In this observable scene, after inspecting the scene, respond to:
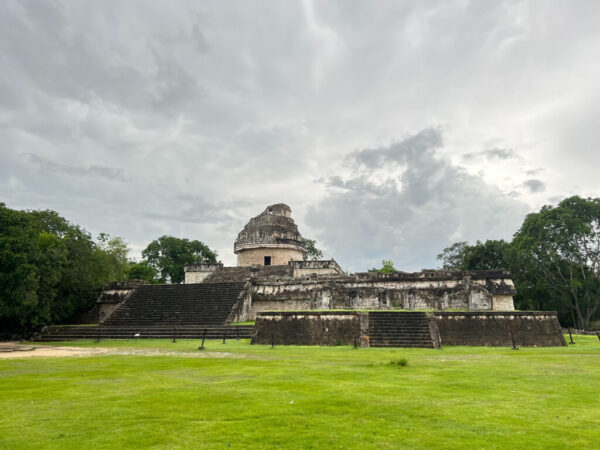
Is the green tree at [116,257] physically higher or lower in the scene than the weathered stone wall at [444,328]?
higher

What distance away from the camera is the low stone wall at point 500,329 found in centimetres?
1546

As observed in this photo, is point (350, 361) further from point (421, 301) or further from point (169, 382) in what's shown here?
point (421, 301)

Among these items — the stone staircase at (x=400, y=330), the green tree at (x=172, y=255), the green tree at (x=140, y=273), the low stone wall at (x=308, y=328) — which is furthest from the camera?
the green tree at (x=172, y=255)

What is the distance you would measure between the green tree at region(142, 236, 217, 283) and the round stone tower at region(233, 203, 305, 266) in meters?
13.9

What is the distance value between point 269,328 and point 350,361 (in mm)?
6808

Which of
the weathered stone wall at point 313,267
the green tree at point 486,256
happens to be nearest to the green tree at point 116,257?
the weathered stone wall at point 313,267

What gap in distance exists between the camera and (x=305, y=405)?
5.69 meters

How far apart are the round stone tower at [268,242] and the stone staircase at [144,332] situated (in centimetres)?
1261

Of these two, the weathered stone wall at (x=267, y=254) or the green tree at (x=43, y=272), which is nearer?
the green tree at (x=43, y=272)

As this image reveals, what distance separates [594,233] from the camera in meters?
28.9

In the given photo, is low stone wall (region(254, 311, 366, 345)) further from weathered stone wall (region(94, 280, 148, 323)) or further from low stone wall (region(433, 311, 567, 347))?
weathered stone wall (region(94, 280, 148, 323))

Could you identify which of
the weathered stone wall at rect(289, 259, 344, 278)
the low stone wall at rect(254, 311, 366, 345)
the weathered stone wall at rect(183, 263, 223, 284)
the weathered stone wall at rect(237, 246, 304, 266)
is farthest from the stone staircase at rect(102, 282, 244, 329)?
the weathered stone wall at rect(237, 246, 304, 266)

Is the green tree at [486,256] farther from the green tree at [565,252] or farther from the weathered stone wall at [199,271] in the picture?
the weathered stone wall at [199,271]

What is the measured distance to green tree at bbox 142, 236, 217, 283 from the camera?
44.9 m
